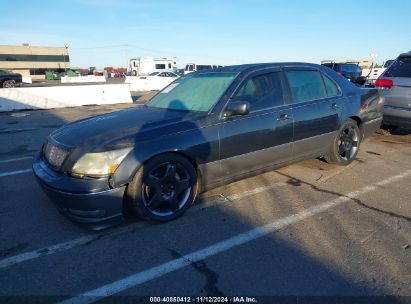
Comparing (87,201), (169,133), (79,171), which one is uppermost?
(169,133)

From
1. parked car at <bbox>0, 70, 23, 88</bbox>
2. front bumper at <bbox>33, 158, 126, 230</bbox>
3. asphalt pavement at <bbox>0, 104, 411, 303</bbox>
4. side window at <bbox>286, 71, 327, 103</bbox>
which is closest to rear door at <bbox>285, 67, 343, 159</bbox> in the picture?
side window at <bbox>286, 71, 327, 103</bbox>

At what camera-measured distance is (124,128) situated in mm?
3557

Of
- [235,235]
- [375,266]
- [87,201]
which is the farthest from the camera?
[235,235]

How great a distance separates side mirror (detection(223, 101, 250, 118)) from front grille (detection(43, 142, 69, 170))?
5.72ft

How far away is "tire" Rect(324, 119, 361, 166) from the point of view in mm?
5195

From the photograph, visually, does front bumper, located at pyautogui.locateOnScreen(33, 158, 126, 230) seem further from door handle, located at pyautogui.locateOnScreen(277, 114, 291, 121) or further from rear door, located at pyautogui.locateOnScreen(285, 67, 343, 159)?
rear door, located at pyautogui.locateOnScreen(285, 67, 343, 159)

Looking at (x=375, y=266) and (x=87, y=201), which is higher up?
(x=87, y=201)

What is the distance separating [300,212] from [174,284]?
5.99 feet

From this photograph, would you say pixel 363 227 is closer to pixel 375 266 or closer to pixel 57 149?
pixel 375 266

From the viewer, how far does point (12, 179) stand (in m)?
5.06

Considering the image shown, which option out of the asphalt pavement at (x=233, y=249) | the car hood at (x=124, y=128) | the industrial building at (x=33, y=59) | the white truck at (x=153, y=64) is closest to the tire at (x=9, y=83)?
the white truck at (x=153, y=64)

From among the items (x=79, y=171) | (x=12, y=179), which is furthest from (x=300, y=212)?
(x=12, y=179)

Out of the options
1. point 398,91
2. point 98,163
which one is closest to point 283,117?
point 98,163

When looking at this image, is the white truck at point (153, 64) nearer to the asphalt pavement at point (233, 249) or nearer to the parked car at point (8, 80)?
the parked car at point (8, 80)
